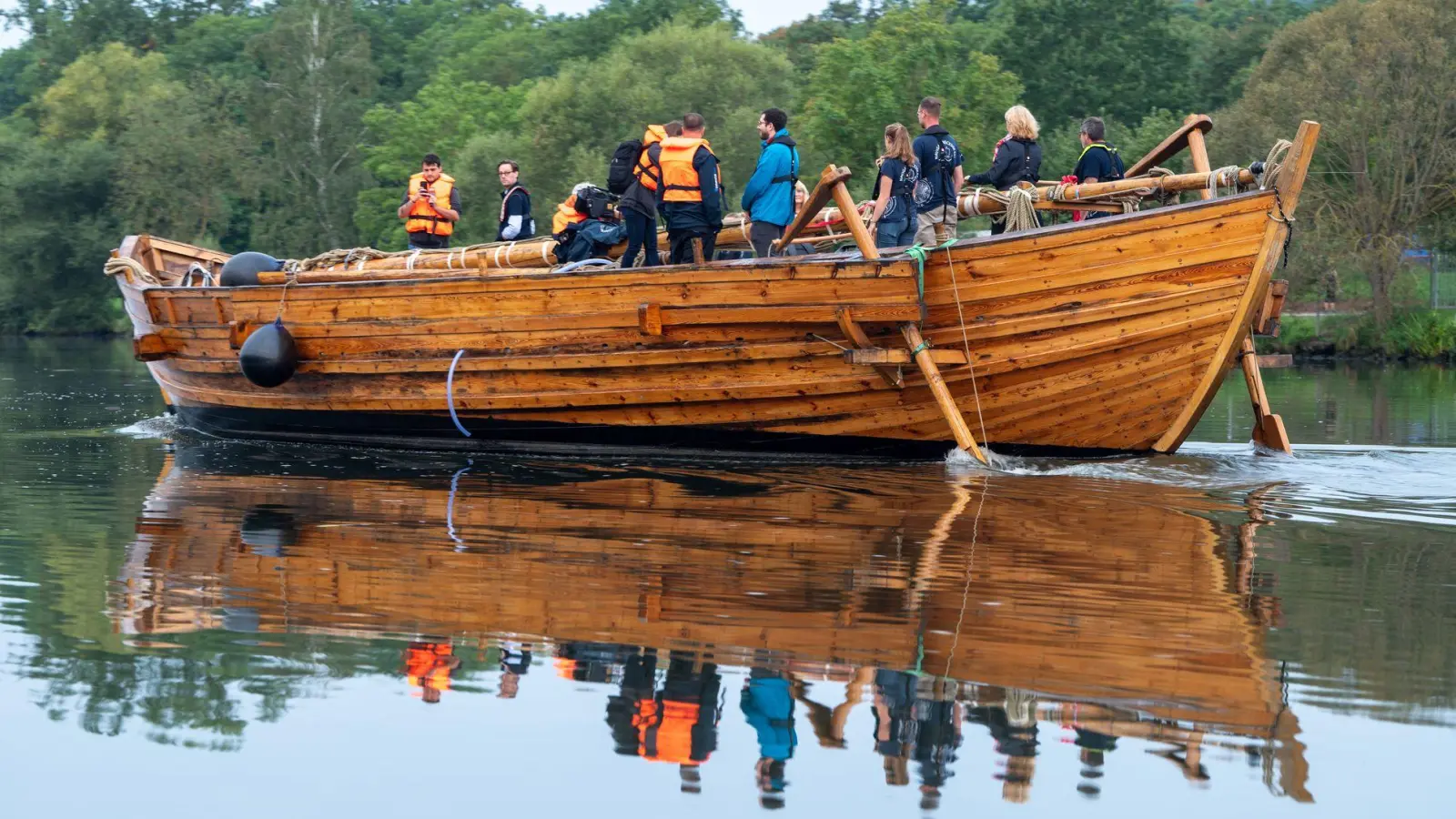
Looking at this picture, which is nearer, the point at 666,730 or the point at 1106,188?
the point at 666,730

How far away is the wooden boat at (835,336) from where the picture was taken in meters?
10.3

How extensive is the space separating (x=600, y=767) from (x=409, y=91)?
64572mm

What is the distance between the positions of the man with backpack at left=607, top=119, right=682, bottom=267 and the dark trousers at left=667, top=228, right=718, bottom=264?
0.15 meters

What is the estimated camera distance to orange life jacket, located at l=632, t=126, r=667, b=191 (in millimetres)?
11406

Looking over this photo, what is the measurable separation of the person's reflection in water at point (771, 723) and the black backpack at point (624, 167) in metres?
6.61

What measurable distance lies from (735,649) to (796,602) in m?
0.84

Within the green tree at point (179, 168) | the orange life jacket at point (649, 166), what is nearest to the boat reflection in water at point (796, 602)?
the orange life jacket at point (649, 166)

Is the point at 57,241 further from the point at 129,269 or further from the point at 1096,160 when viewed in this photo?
the point at 1096,160

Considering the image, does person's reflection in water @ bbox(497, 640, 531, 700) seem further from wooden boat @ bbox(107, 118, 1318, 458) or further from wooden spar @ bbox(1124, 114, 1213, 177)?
wooden spar @ bbox(1124, 114, 1213, 177)

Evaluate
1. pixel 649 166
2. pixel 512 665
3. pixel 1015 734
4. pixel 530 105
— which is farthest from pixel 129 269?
pixel 530 105

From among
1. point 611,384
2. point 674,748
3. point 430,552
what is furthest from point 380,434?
point 674,748

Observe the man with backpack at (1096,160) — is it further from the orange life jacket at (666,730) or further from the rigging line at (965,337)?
the orange life jacket at (666,730)

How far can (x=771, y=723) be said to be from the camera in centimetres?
477

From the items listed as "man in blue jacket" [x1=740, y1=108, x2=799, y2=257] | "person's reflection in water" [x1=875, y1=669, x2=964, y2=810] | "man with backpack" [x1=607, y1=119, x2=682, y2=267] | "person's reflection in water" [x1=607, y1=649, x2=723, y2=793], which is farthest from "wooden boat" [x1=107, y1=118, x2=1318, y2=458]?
"person's reflection in water" [x1=875, y1=669, x2=964, y2=810]
